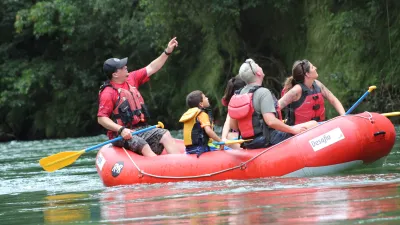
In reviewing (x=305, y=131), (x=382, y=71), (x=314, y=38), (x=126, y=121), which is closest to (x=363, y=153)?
(x=305, y=131)

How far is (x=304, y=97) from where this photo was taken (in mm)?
8211

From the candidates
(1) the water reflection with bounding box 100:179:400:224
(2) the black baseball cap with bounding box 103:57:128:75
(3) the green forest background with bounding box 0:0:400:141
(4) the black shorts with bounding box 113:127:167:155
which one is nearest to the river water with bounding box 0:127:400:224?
(1) the water reflection with bounding box 100:179:400:224

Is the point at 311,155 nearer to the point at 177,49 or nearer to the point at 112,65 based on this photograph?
the point at 112,65

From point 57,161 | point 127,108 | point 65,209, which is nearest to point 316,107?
point 127,108

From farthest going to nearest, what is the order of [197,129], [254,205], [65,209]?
1. [197,129]
2. [65,209]
3. [254,205]

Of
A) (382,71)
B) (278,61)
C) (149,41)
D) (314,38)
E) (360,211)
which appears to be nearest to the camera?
(360,211)

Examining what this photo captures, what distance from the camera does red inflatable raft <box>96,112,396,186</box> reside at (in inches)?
291

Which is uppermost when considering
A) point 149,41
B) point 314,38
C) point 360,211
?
point 149,41

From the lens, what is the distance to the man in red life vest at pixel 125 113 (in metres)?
8.38

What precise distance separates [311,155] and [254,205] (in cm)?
205

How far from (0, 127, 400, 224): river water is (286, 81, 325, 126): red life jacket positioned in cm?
75

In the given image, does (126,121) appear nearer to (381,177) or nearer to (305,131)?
(305,131)

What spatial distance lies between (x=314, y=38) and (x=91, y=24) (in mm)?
9008

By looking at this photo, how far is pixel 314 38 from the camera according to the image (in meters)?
18.1
